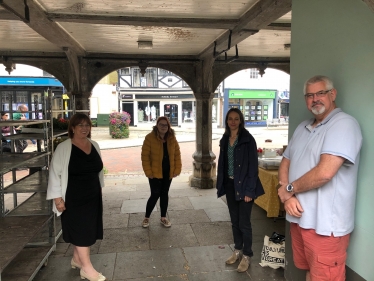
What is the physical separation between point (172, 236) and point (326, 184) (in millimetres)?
2924

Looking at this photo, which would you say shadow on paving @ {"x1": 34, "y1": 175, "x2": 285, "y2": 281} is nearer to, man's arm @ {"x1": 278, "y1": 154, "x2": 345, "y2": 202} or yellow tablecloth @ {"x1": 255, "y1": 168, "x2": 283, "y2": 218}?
yellow tablecloth @ {"x1": 255, "y1": 168, "x2": 283, "y2": 218}

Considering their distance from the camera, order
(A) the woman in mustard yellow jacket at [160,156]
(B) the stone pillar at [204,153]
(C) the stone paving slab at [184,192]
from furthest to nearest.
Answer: (B) the stone pillar at [204,153] < (C) the stone paving slab at [184,192] < (A) the woman in mustard yellow jacket at [160,156]

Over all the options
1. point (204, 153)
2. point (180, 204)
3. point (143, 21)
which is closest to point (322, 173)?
point (143, 21)

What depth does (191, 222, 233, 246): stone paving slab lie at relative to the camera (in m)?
4.38

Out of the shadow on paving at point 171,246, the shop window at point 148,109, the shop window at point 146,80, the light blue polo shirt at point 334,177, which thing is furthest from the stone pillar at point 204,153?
the shop window at point 148,109

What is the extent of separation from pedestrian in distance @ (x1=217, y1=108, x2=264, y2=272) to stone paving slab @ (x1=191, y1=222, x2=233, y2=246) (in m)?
0.66

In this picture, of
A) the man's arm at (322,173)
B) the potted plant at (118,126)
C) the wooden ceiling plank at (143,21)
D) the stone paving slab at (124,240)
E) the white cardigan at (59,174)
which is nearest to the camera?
the man's arm at (322,173)

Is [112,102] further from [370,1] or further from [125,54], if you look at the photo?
[370,1]

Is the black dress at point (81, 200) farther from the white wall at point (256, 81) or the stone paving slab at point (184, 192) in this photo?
the white wall at point (256, 81)

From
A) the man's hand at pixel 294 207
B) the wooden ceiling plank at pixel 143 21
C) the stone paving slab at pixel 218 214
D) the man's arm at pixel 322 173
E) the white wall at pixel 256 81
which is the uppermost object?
the white wall at pixel 256 81

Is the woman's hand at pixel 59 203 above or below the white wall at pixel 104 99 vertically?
below

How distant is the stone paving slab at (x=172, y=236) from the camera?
429 cm

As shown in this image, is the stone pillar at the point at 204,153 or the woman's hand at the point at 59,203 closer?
the woman's hand at the point at 59,203

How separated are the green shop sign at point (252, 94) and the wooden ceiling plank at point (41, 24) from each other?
24.3 metres
